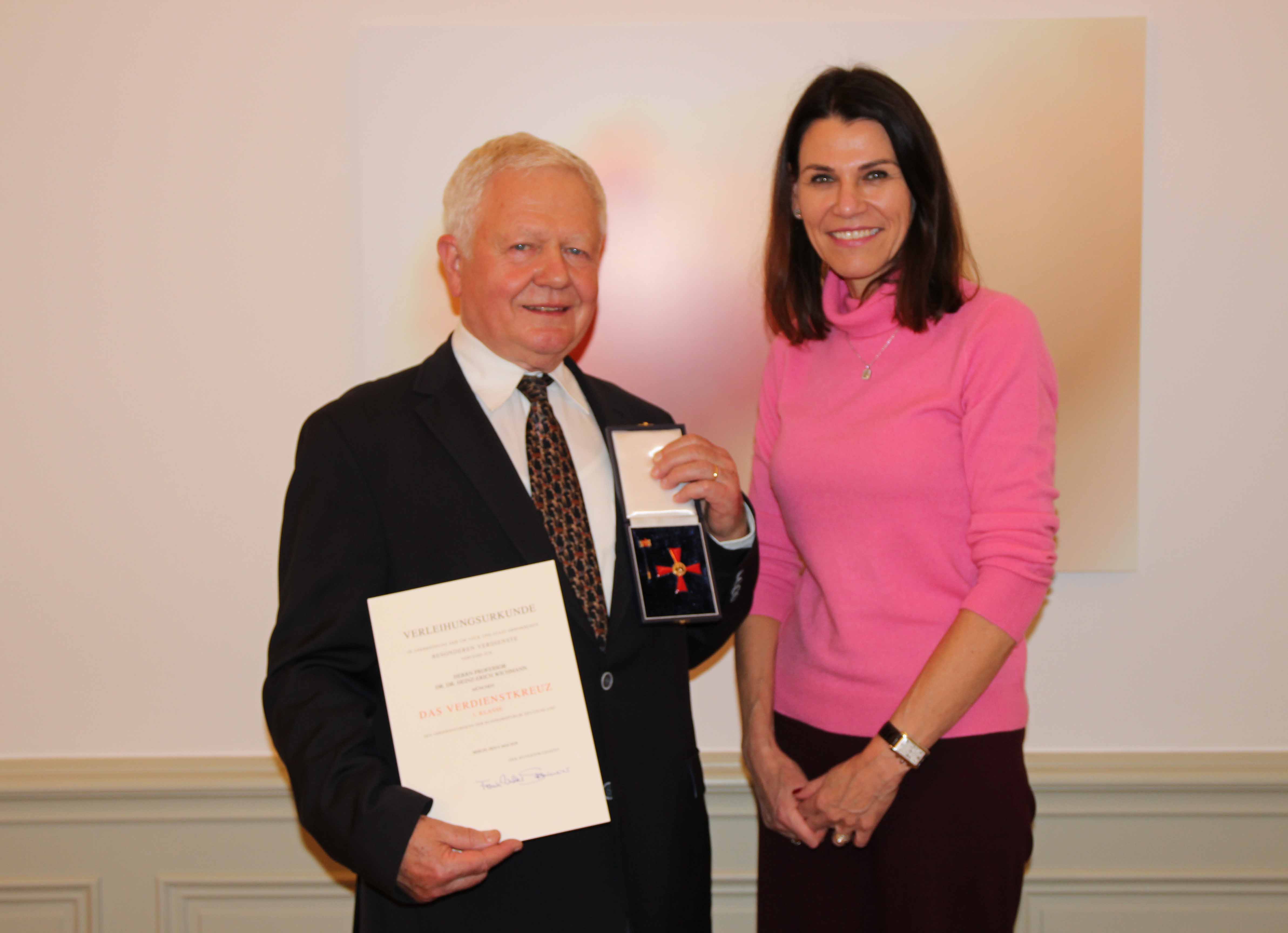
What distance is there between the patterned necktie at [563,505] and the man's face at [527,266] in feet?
0.29

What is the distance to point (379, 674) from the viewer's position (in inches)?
60.9

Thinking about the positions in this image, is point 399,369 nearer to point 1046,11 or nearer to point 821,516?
point 821,516

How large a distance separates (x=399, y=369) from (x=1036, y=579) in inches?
62.4

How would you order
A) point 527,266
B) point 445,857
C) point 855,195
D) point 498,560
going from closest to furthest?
point 445,857 → point 498,560 → point 527,266 → point 855,195

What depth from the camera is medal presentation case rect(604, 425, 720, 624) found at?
1.56 metres

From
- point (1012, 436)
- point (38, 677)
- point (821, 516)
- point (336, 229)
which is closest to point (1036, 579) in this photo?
point (1012, 436)

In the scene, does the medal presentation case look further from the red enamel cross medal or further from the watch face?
the watch face

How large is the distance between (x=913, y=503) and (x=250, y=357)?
67.0 inches

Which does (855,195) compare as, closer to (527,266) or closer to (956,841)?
(527,266)

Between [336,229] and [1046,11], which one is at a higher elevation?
[1046,11]

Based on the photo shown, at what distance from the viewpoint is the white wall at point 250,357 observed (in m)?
2.40

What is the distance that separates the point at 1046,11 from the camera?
238 centimetres

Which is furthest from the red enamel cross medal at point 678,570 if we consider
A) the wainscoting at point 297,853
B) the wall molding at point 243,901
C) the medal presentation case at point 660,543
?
the wall molding at point 243,901
